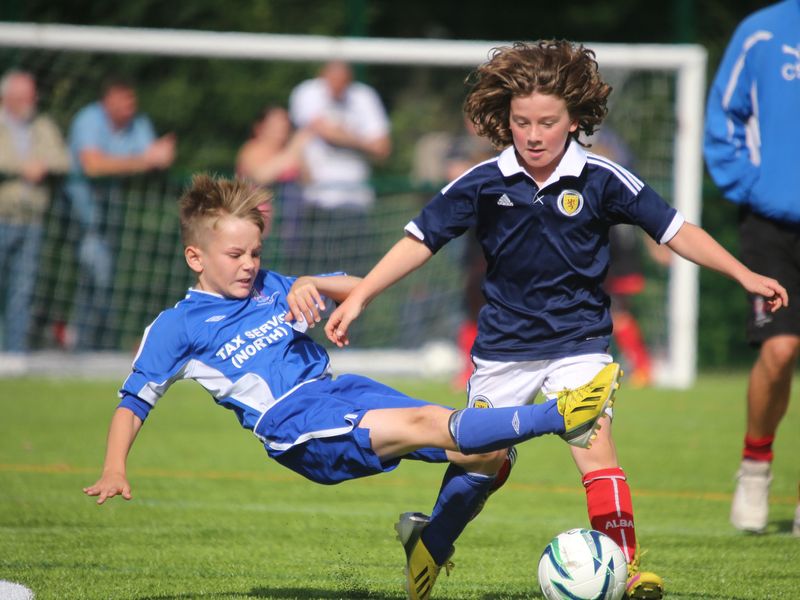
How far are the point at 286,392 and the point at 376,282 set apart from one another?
50 cm

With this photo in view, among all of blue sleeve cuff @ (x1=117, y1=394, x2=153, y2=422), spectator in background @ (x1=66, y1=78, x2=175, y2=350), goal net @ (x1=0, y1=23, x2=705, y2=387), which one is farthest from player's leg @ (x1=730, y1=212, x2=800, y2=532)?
spectator in background @ (x1=66, y1=78, x2=175, y2=350)

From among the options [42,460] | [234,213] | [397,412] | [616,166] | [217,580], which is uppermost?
[616,166]

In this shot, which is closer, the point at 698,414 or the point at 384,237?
the point at 698,414

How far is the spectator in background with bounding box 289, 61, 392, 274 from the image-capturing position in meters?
12.2

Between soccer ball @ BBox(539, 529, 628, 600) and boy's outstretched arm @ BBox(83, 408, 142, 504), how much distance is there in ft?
4.56

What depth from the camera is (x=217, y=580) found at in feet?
15.4

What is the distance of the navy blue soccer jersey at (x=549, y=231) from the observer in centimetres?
449

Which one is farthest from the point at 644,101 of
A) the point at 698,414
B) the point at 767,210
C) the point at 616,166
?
the point at 616,166

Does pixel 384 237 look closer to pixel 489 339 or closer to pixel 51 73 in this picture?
pixel 51 73

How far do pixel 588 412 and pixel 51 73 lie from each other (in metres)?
9.45

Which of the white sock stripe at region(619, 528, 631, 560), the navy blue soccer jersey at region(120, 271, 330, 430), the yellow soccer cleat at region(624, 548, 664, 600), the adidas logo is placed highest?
the adidas logo

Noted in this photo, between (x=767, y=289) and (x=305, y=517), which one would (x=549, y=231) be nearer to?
(x=767, y=289)

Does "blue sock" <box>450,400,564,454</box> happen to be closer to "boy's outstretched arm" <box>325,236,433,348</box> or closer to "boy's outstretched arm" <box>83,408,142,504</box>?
"boy's outstretched arm" <box>325,236,433,348</box>

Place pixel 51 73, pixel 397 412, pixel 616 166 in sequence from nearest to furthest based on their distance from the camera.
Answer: pixel 397 412, pixel 616 166, pixel 51 73
